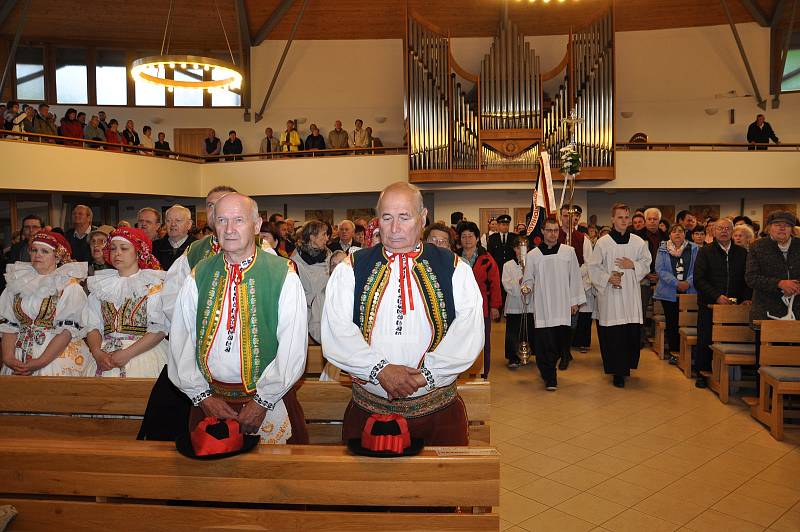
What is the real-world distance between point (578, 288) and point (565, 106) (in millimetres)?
8169

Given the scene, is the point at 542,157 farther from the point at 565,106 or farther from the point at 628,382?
the point at 565,106

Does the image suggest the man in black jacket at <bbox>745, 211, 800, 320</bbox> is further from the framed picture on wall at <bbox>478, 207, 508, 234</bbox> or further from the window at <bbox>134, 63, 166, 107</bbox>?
the window at <bbox>134, 63, 166, 107</bbox>

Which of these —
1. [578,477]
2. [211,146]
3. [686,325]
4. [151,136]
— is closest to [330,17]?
[211,146]

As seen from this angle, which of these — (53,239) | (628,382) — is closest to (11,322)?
(53,239)

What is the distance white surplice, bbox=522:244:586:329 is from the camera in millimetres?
6559

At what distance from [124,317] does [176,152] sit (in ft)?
38.8

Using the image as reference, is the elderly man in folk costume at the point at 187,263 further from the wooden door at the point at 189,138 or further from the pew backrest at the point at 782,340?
the wooden door at the point at 189,138

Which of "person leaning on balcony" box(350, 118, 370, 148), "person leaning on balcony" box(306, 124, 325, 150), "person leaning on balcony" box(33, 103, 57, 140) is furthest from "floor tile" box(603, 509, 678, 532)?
"person leaning on balcony" box(306, 124, 325, 150)

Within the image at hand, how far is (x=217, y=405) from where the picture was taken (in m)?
2.46

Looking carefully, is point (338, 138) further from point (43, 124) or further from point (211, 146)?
point (43, 124)

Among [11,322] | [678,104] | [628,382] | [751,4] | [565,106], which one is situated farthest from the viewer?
[678,104]

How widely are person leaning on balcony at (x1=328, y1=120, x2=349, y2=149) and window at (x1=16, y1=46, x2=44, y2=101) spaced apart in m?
7.07

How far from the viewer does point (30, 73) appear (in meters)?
15.8

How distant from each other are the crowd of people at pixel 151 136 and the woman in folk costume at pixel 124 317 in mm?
9868
